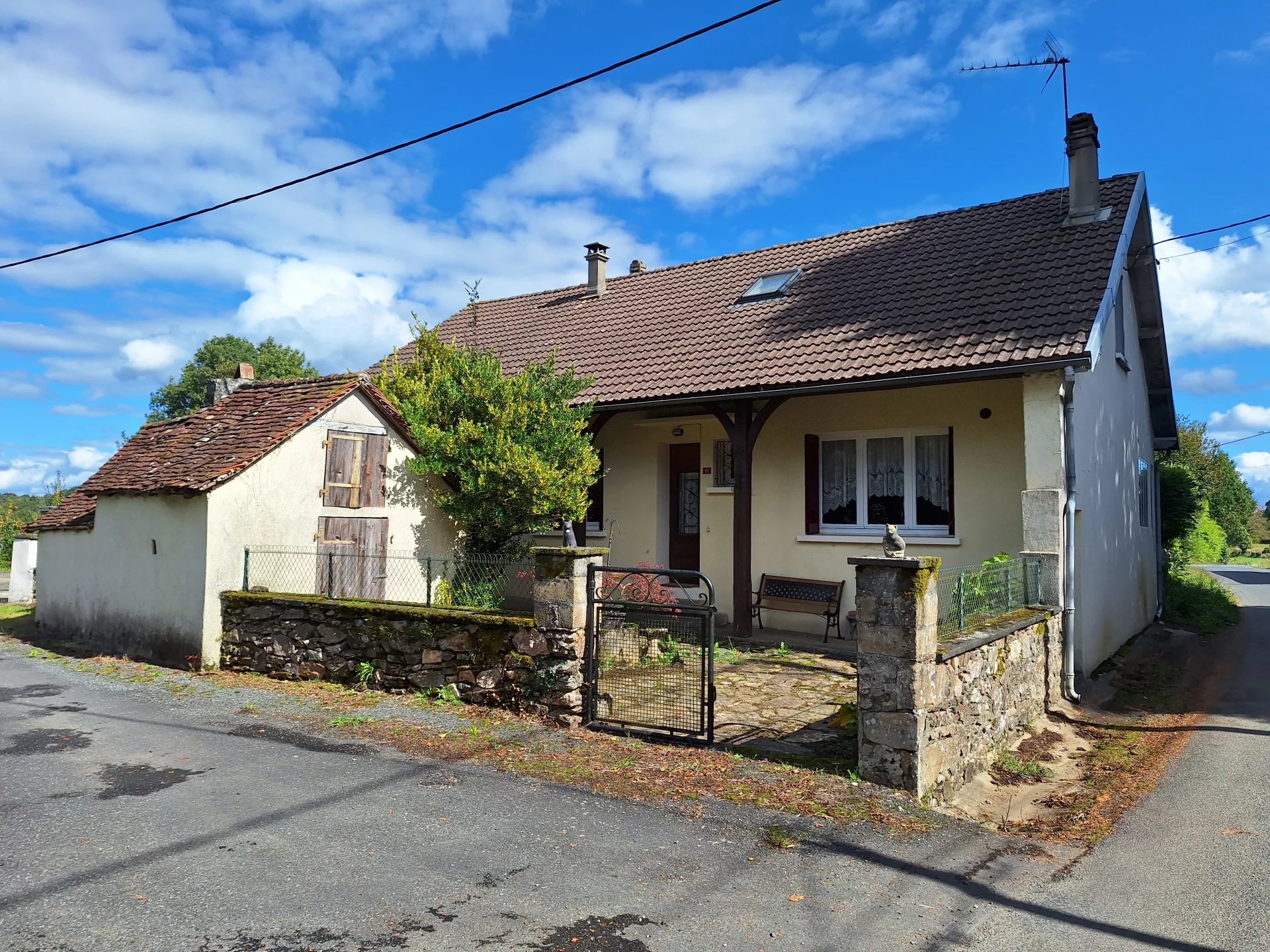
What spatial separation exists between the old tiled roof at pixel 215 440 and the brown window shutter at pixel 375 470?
14.1 inches

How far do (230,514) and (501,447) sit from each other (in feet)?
10.5

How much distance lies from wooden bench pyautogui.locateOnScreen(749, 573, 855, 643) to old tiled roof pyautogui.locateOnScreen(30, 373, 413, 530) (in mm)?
5499

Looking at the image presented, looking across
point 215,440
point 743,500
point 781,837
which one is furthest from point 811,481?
Answer: point 215,440

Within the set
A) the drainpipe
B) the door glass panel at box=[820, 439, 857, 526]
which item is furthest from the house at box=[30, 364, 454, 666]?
the drainpipe

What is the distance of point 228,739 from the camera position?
22.4 ft

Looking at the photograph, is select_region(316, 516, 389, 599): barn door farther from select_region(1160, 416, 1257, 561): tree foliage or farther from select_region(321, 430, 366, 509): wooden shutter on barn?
select_region(1160, 416, 1257, 561): tree foliage

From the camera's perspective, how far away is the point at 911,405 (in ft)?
37.2

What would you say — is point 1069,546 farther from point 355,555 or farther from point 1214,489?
point 1214,489

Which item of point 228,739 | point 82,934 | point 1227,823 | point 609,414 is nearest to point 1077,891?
point 1227,823

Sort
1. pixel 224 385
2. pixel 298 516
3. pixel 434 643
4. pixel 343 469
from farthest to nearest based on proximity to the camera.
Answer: pixel 224 385 < pixel 343 469 < pixel 298 516 < pixel 434 643

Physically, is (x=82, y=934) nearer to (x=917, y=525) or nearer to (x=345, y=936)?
(x=345, y=936)

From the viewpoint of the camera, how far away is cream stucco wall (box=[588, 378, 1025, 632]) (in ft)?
34.9

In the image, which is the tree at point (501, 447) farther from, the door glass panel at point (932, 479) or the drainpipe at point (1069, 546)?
the drainpipe at point (1069, 546)

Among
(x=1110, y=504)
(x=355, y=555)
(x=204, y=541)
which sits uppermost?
(x=1110, y=504)
